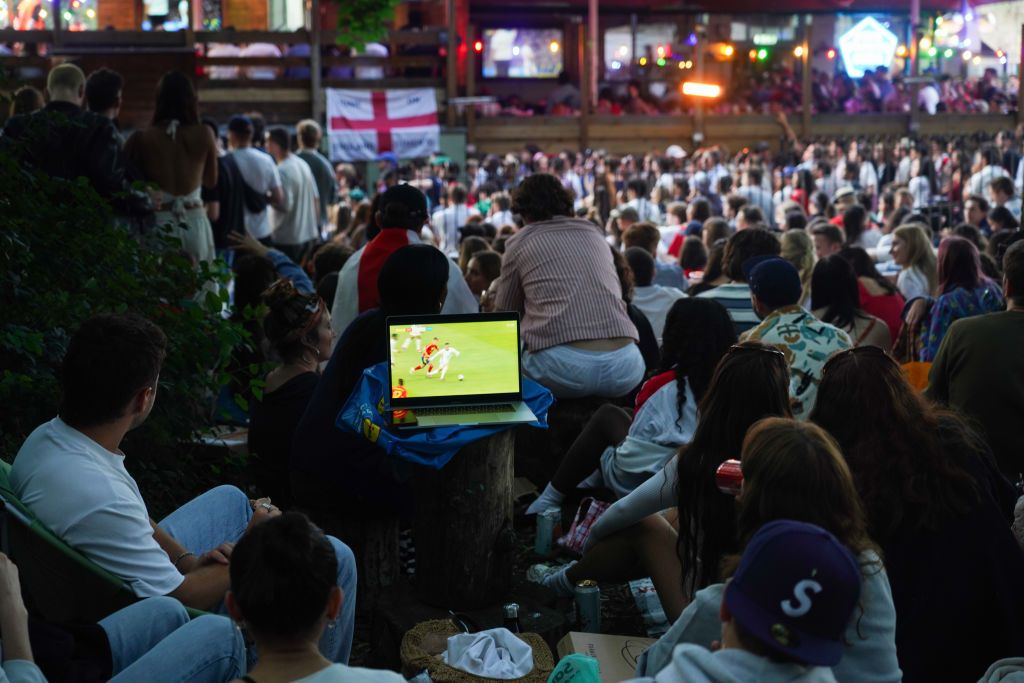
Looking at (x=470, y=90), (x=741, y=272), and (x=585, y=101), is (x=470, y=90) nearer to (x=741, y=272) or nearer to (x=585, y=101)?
(x=585, y=101)

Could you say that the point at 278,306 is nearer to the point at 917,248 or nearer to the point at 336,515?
the point at 336,515

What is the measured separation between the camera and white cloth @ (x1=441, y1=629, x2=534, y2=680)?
378cm

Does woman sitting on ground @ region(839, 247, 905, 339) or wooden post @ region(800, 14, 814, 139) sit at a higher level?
wooden post @ region(800, 14, 814, 139)

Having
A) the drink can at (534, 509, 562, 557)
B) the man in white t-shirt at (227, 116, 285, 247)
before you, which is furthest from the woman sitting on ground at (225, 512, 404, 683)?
the man in white t-shirt at (227, 116, 285, 247)

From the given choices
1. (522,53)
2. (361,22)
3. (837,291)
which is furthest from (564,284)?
(522,53)

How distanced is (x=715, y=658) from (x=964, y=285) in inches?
179

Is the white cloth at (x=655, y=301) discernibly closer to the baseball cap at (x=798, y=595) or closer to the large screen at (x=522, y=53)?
the baseball cap at (x=798, y=595)

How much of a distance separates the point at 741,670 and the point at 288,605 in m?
0.86

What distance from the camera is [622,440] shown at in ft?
18.0

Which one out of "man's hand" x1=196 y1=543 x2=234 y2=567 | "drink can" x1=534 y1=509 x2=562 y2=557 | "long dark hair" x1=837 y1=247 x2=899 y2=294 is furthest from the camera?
"long dark hair" x1=837 y1=247 x2=899 y2=294

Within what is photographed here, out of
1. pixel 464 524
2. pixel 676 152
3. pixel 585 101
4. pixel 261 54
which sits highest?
pixel 261 54

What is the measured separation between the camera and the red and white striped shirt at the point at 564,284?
5988 mm

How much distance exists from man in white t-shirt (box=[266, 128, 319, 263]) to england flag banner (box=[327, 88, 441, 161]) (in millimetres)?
6985

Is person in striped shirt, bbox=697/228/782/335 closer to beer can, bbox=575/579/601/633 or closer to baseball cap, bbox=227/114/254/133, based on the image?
beer can, bbox=575/579/601/633
